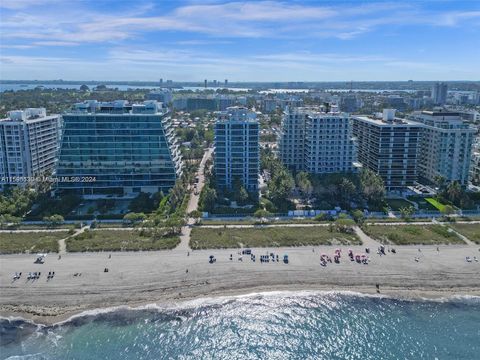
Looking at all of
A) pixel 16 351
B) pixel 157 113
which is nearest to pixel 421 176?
pixel 157 113

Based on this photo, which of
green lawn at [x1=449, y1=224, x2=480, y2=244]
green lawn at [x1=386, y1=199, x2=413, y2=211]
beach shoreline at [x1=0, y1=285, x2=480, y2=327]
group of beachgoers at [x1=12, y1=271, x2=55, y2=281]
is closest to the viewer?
beach shoreline at [x1=0, y1=285, x2=480, y2=327]

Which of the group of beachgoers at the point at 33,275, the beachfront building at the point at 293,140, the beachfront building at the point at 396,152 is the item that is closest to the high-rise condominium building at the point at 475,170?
the beachfront building at the point at 396,152

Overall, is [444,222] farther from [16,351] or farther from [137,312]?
[16,351]

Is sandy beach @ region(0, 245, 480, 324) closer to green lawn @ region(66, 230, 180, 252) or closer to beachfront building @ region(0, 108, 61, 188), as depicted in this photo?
green lawn @ region(66, 230, 180, 252)

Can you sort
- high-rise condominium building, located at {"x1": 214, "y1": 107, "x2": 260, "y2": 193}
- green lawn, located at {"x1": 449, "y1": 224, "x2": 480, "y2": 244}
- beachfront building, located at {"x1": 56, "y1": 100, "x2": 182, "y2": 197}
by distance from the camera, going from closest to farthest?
green lawn, located at {"x1": 449, "y1": 224, "x2": 480, "y2": 244}, beachfront building, located at {"x1": 56, "y1": 100, "x2": 182, "y2": 197}, high-rise condominium building, located at {"x1": 214, "y1": 107, "x2": 260, "y2": 193}

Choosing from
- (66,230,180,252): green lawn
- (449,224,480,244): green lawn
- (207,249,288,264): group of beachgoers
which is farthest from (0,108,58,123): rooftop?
(449,224,480,244): green lawn

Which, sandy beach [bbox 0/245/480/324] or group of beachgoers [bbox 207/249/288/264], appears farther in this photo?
group of beachgoers [bbox 207/249/288/264]

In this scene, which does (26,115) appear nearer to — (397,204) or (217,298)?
(217,298)

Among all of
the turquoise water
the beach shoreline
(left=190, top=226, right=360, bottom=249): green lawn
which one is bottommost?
the turquoise water
